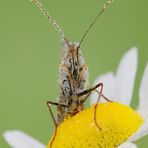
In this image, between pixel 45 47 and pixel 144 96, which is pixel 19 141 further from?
pixel 45 47

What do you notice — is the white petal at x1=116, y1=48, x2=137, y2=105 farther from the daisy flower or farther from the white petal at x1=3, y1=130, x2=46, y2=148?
the white petal at x1=3, y1=130, x2=46, y2=148

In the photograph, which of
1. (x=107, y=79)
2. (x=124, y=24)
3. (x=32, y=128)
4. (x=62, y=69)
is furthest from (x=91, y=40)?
(x=62, y=69)

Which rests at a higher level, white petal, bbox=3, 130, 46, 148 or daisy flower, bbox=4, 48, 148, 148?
daisy flower, bbox=4, 48, 148, 148

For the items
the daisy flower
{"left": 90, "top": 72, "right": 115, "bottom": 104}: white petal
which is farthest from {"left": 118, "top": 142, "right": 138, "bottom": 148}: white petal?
{"left": 90, "top": 72, "right": 115, "bottom": 104}: white petal

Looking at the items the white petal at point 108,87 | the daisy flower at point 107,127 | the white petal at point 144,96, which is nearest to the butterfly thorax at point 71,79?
the daisy flower at point 107,127

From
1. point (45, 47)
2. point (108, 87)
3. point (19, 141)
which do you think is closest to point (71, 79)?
point (19, 141)

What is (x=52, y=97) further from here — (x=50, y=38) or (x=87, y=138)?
(x=87, y=138)
